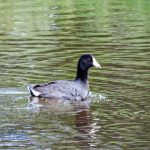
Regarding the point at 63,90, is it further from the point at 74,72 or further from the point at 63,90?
the point at 74,72

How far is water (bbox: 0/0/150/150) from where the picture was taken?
12.6 metres

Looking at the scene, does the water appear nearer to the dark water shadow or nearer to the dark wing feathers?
the dark water shadow

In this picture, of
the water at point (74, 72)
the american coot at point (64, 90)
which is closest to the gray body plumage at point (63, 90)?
the american coot at point (64, 90)

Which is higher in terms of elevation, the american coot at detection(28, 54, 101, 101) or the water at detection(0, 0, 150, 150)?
the american coot at detection(28, 54, 101, 101)

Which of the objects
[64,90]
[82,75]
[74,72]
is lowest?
[74,72]

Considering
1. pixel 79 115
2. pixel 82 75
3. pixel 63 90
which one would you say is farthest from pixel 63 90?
pixel 79 115

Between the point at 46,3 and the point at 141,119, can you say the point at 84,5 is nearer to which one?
the point at 46,3

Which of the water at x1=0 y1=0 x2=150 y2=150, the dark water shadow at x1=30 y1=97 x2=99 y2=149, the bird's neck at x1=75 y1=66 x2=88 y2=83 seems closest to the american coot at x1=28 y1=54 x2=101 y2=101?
the bird's neck at x1=75 y1=66 x2=88 y2=83

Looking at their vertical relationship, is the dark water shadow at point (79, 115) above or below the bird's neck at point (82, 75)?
below

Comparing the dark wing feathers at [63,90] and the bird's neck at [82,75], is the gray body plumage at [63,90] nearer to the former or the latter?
the dark wing feathers at [63,90]

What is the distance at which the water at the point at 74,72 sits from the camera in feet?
41.2

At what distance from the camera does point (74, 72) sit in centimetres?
1891

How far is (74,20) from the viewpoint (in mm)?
31031

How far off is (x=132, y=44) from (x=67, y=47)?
189 centimetres
